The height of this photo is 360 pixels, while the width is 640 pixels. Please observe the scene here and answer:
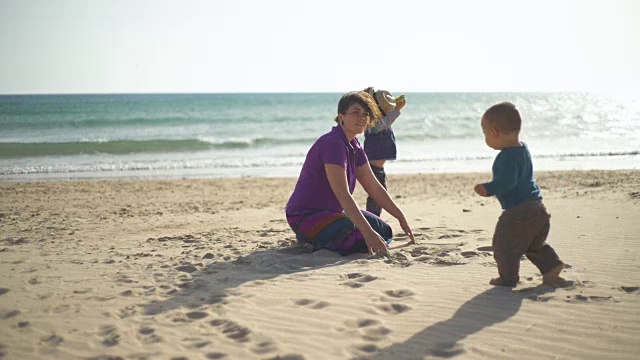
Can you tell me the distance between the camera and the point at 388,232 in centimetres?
530

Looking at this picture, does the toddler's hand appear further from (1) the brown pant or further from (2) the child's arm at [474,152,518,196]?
(1) the brown pant

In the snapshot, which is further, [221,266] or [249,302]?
[221,266]

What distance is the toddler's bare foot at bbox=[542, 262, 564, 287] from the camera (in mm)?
3764

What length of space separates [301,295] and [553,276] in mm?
1751

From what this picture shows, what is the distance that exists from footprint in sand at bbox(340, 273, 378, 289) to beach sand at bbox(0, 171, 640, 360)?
0.02 metres

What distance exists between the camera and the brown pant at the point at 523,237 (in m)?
3.58

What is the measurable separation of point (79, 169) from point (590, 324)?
14.8 metres

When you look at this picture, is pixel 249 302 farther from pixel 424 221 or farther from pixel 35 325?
pixel 424 221

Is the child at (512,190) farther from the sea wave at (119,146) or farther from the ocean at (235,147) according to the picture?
the sea wave at (119,146)

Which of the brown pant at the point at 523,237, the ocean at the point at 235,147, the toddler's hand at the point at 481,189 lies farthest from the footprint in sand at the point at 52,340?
the ocean at the point at 235,147

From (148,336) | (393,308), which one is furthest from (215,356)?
(393,308)

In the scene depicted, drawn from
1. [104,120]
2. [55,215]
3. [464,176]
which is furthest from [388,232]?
[104,120]

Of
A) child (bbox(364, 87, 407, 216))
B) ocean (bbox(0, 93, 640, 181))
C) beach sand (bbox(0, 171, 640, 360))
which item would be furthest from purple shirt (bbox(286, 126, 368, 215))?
ocean (bbox(0, 93, 640, 181))

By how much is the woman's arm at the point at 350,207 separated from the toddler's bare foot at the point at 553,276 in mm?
1349
